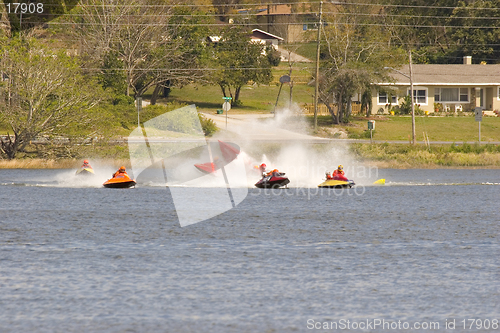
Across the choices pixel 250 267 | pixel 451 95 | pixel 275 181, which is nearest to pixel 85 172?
pixel 275 181

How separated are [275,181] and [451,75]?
65.2 metres

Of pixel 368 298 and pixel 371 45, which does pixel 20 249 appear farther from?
pixel 371 45

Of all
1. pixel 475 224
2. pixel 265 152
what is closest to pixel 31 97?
pixel 265 152

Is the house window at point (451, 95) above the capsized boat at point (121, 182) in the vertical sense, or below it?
above

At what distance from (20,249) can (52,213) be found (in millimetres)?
11467

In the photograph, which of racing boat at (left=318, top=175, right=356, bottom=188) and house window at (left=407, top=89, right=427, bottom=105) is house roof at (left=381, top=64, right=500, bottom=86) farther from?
racing boat at (left=318, top=175, right=356, bottom=188)

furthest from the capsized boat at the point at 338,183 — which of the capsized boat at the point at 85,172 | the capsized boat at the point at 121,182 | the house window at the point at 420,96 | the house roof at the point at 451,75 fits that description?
the house window at the point at 420,96

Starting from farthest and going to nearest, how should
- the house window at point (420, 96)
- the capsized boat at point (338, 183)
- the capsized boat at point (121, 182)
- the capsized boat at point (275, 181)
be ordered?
the house window at point (420, 96)
the capsized boat at point (121, 182)
the capsized boat at point (275, 181)
the capsized boat at point (338, 183)

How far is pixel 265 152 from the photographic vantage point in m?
65.2

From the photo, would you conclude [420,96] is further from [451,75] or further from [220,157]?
[220,157]

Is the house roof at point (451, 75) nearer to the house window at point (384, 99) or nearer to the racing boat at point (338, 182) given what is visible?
the house window at point (384, 99)

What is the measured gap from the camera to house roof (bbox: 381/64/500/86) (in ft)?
318

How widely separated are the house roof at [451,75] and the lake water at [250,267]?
56.7 metres

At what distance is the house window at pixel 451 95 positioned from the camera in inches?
3920
